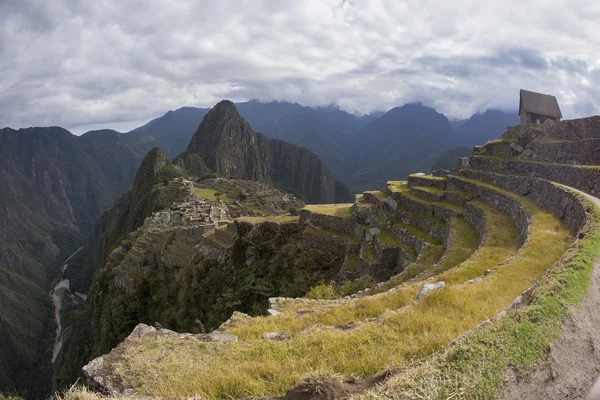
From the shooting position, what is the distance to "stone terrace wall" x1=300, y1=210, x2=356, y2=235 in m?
25.0

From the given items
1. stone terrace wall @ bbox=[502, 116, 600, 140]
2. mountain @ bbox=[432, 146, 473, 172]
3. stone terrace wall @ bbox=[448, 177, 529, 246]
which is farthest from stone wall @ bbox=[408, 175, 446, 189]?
mountain @ bbox=[432, 146, 473, 172]

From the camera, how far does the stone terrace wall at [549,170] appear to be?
14.5 meters

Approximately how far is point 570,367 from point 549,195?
1238 centimetres

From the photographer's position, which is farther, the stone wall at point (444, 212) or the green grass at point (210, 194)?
the green grass at point (210, 194)

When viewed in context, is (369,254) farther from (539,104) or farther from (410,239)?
(539,104)

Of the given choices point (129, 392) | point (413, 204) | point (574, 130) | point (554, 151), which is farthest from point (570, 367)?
point (574, 130)

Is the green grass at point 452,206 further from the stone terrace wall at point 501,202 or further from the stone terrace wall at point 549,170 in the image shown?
the stone terrace wall at point 549,170

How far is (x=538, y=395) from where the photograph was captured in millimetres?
4375

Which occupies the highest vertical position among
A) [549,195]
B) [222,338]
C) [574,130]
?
[574,130]

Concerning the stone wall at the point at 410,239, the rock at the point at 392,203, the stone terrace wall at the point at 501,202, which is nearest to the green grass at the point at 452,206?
the stone terrace wall at the point at 501,202

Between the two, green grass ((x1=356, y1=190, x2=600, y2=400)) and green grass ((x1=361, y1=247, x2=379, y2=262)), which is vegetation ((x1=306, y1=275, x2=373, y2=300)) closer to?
green grass ((x1=361, y1=247, x2=379, y2=262))

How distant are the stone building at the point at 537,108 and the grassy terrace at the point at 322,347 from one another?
25564 mm

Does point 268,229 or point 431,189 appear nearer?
point 431,189

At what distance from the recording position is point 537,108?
30.2 m
